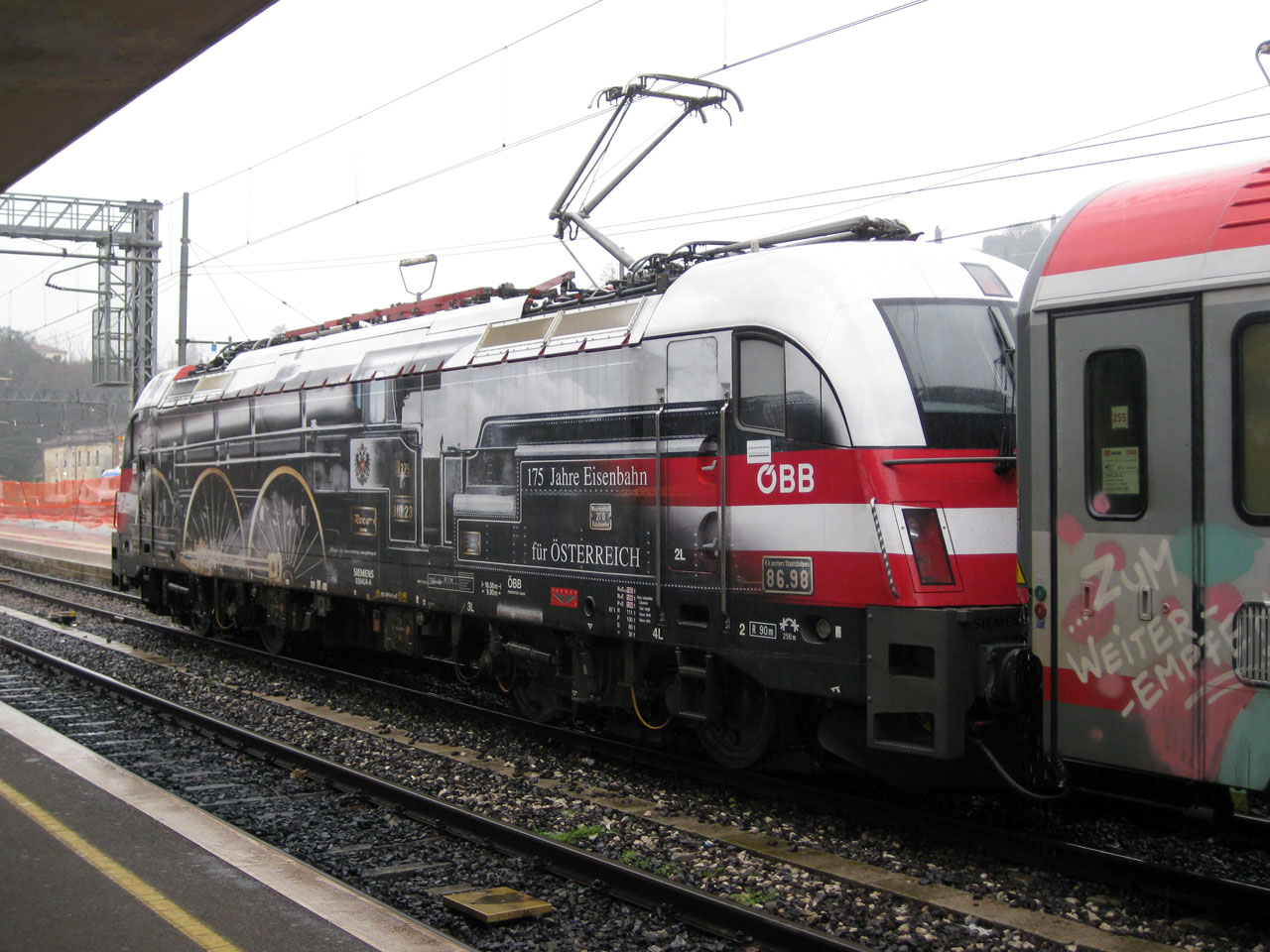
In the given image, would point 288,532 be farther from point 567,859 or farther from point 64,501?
point 64,501

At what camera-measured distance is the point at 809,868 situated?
6566mm

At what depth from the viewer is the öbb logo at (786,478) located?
7215 millimetres

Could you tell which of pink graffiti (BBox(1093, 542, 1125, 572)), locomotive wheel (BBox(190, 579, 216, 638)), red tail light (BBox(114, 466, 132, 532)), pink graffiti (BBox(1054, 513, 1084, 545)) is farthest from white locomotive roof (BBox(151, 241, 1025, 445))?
red tail light (BBox(114, 466, 132, 532))

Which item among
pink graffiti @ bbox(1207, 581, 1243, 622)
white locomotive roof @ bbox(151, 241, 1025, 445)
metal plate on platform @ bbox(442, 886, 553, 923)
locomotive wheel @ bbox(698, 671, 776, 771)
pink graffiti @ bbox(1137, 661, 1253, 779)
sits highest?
white locomotive roof @ bbox(151, 241, 1025, 445)

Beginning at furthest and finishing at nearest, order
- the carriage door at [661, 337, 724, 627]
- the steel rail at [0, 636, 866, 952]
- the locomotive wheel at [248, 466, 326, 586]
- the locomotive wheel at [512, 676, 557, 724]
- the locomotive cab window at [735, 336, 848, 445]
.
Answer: the locomotive wheel at [248, 466, 326, 586], the locomotive wheel at [512, 676, 557, 724], the carriage door at [661, 337, 724, 627], the locomotive cab window at [735, 336, 848, 445], the steel rail at [0, 636, 866, 952]

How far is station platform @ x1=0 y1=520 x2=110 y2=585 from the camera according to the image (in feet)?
93.1

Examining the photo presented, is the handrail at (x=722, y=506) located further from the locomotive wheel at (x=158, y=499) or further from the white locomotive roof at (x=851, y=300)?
the locomotive wheel at (x=158, y=499)

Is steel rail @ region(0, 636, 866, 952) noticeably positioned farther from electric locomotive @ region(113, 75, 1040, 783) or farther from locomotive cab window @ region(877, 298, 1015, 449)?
locomotive cab window @ region(877, 298, 1015, 449)

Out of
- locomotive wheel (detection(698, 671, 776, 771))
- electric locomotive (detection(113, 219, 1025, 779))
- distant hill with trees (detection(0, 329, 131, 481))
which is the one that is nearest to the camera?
electric locomotive (detection(113, 219, 1025, 779))

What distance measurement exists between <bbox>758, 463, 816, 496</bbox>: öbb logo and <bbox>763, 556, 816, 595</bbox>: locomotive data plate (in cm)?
43

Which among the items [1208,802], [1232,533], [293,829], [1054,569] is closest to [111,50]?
[293,829]

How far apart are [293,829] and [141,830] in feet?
3.79

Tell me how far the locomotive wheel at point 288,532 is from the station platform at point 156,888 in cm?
544

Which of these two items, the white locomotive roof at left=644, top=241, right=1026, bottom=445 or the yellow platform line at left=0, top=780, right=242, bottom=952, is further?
the white locomotive roof at left=644, top=241, right=1026, bottom=445
